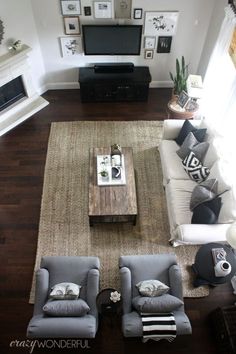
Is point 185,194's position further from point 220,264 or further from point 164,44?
point 164,44

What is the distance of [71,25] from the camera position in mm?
5102

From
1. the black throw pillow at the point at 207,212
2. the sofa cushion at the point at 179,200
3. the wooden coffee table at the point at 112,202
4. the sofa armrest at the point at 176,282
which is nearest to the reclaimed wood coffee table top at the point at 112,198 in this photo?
the wooden coffee table at the point at 112,202

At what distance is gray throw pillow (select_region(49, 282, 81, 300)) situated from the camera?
3004mm

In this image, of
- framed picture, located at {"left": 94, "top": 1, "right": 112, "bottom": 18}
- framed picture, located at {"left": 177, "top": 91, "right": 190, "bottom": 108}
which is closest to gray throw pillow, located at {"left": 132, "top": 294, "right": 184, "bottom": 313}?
framed picture, located at {"left": 177, "top": 91, "right": 190, "bottom": 108}

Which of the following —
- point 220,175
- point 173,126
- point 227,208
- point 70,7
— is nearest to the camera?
point 227,208

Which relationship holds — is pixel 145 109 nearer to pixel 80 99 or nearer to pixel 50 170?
pixel 80 99

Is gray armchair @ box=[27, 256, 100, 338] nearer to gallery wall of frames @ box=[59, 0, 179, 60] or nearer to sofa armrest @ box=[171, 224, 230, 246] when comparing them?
sofa armrest @ box=[171, 224, 230, 246]

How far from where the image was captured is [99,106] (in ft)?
19.1

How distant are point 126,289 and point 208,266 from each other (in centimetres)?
101

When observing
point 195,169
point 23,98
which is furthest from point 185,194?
point 23,98

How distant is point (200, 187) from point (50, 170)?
2444 mm

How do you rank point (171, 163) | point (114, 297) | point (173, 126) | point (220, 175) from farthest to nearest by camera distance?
point (173, 126) < point (171, 163) < point (220, 175) < point (114, 297)

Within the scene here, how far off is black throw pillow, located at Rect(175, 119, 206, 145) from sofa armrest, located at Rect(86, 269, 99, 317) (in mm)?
2380

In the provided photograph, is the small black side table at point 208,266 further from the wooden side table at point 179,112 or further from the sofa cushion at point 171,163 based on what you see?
the wooden side table at point 179,112
